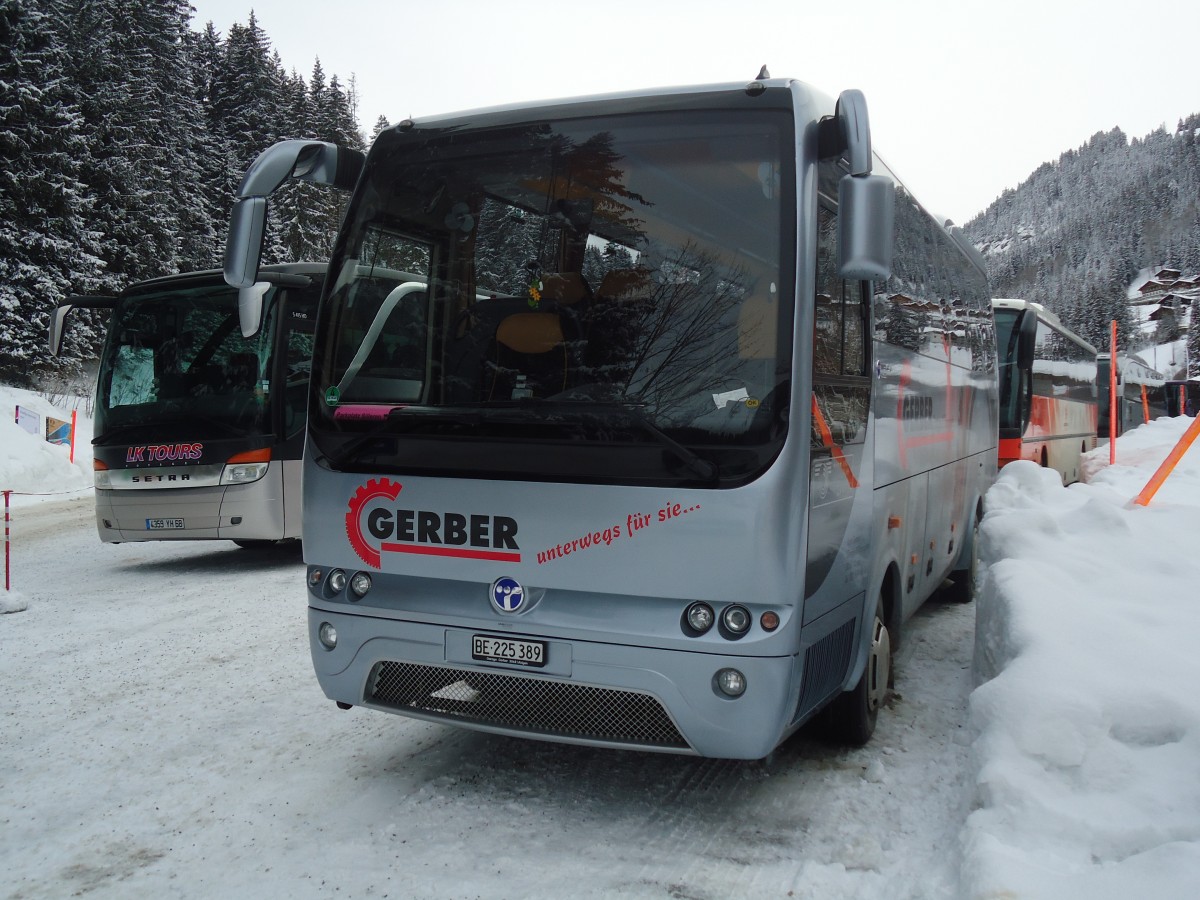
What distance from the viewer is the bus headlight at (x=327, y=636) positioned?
14.7 ft

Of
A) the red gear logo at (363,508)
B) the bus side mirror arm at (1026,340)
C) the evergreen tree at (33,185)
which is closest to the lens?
the red gear logo at (363,508)

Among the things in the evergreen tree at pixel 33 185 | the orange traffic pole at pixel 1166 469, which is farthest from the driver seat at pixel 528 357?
the evergreen tree at pixel 33 185

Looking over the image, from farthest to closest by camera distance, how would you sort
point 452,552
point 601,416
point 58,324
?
1. point 58,324
2. point 452,552
3. point 601,416

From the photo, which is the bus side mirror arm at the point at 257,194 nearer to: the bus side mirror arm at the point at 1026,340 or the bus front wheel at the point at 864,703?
the bus front wheel at the point at 864,703

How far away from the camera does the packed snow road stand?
3576mm

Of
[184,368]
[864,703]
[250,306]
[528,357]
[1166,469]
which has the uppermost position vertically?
[250,306]

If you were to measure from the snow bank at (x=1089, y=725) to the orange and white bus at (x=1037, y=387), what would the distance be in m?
7.36

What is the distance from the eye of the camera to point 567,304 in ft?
13.6

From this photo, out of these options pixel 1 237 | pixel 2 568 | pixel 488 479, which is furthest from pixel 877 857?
pixel 1 237

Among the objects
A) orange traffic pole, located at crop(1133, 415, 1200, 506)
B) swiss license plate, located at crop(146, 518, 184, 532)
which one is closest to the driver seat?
orange traffic pole, located at crop(1133, 415, 1200, 506)

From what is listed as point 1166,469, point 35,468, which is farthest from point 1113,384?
point 35,468

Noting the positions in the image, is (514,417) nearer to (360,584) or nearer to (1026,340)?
(360,584)

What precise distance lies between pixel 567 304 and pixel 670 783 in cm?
214

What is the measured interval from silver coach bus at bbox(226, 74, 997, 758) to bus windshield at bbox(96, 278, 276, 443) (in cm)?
574
